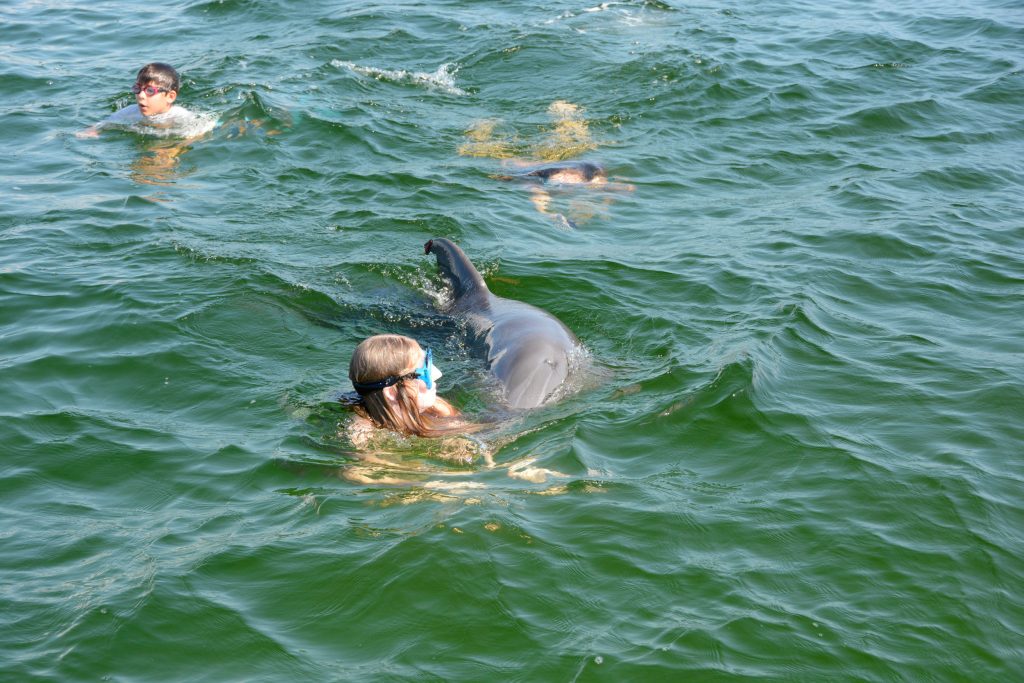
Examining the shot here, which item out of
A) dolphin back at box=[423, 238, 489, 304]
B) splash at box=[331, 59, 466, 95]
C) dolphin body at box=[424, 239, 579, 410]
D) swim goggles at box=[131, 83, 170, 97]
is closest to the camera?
dolphin body at box=[424, 239, 579, 410]

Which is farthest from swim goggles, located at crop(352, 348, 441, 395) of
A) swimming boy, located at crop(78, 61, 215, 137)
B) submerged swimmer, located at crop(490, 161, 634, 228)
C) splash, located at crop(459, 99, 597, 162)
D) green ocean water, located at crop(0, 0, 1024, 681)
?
swimming boy, located at crop(78, 61, 215, 137)

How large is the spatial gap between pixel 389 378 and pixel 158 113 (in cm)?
754

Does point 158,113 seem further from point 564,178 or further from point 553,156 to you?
point 564,178

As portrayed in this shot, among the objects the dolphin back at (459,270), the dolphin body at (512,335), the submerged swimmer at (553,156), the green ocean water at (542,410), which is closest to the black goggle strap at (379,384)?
the green ocean water at (542,410)

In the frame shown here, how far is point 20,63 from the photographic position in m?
14.7

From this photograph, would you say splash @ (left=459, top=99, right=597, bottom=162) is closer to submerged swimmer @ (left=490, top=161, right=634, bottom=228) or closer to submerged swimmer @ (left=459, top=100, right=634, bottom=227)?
submerged swimmer @ (left=459, top=100, right=634, bottom=227)

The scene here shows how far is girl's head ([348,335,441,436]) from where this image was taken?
5.96m

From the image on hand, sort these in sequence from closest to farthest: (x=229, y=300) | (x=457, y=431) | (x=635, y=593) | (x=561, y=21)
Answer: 1. (x=635, y=593)
2. (x=457, y=431)
3. (x=229, y=300)
4. (x=561, y=21)

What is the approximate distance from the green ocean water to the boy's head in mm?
419

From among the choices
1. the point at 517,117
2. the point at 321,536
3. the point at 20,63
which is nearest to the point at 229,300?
the point at 321,536

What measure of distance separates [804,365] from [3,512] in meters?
5.26

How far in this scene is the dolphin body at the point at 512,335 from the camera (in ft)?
22.2

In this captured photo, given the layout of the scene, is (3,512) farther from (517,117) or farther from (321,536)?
(517,117)

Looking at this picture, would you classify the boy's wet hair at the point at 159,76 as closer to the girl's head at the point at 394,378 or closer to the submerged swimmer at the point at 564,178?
the submerged swimmer at the point at 564,178
